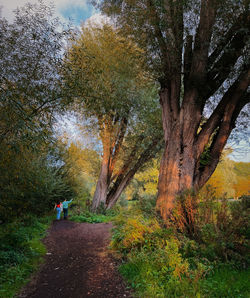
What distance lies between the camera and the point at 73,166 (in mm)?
15984

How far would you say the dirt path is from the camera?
125 inches

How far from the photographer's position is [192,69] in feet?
17.6

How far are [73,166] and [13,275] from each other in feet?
41.4

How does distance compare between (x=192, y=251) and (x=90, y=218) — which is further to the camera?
(x=90, y=218)

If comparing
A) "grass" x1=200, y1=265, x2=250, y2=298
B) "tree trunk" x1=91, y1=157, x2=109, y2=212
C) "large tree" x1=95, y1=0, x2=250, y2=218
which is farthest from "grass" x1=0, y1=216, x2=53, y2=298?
"tree trunk" x1=91, y1=157, x2=109, y2=212

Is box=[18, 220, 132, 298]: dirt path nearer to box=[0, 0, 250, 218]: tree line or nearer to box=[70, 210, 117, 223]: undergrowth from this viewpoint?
box=[0, 0, 250, 218]: tree line

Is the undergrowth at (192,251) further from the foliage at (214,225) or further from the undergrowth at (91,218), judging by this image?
the undergrowth at (91,218)

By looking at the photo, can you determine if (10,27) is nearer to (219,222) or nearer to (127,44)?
(127,44)

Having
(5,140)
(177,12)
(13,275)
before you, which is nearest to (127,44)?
(177,12)

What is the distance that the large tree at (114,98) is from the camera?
5324mm

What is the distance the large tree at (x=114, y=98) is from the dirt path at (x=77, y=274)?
413 centimetres

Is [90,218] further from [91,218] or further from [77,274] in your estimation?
[77,274]

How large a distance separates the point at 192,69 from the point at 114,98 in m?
3.48

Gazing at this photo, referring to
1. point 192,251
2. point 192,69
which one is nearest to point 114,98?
point 192,69
